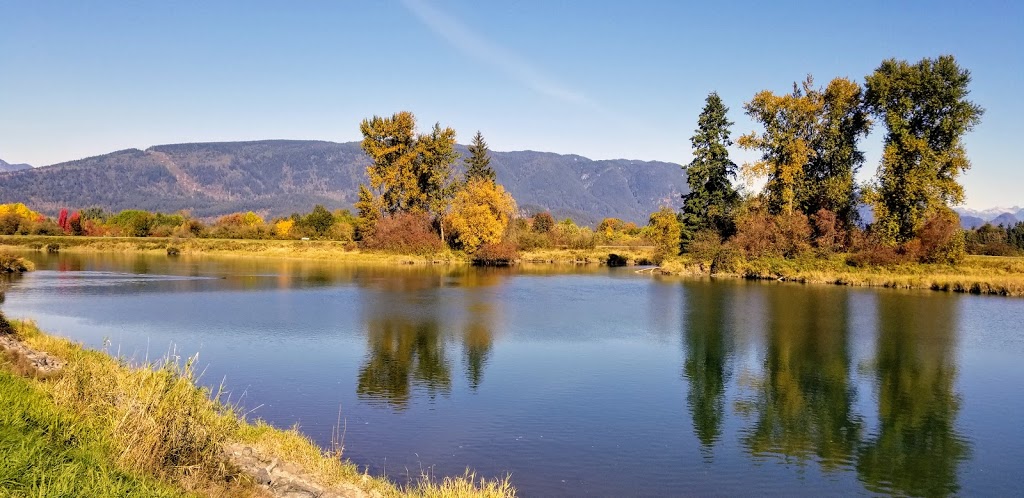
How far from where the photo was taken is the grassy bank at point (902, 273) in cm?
4097

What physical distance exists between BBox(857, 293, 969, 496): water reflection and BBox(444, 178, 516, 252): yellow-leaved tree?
42388 millimetres

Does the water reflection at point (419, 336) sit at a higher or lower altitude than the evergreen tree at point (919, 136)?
lower

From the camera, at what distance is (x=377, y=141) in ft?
219

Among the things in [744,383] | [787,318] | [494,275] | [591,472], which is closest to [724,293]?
[787,318]

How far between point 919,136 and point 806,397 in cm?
3586

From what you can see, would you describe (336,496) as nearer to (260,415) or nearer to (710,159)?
(260,415)

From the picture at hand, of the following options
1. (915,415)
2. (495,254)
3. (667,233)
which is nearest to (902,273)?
(667,233)

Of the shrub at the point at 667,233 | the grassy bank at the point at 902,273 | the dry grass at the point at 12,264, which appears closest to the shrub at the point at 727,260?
the grassy bank at the point at 902,273

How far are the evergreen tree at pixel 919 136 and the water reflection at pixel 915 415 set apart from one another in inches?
789

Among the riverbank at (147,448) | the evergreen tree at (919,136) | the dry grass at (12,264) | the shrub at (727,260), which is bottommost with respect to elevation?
the riverbank at (147,448)

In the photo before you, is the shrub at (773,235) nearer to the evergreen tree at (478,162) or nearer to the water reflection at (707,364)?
the water reflection at (707,364)

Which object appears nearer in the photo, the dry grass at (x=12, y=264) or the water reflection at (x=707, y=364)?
the water reflection at (x=707, y=364)

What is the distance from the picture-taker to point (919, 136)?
45031mm

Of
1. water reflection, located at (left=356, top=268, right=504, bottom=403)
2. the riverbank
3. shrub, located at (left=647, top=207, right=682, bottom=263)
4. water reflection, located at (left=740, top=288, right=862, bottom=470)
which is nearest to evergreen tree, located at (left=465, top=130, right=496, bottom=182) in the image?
shrub, located at (left=647, top=207, right=682, bottom=263)
